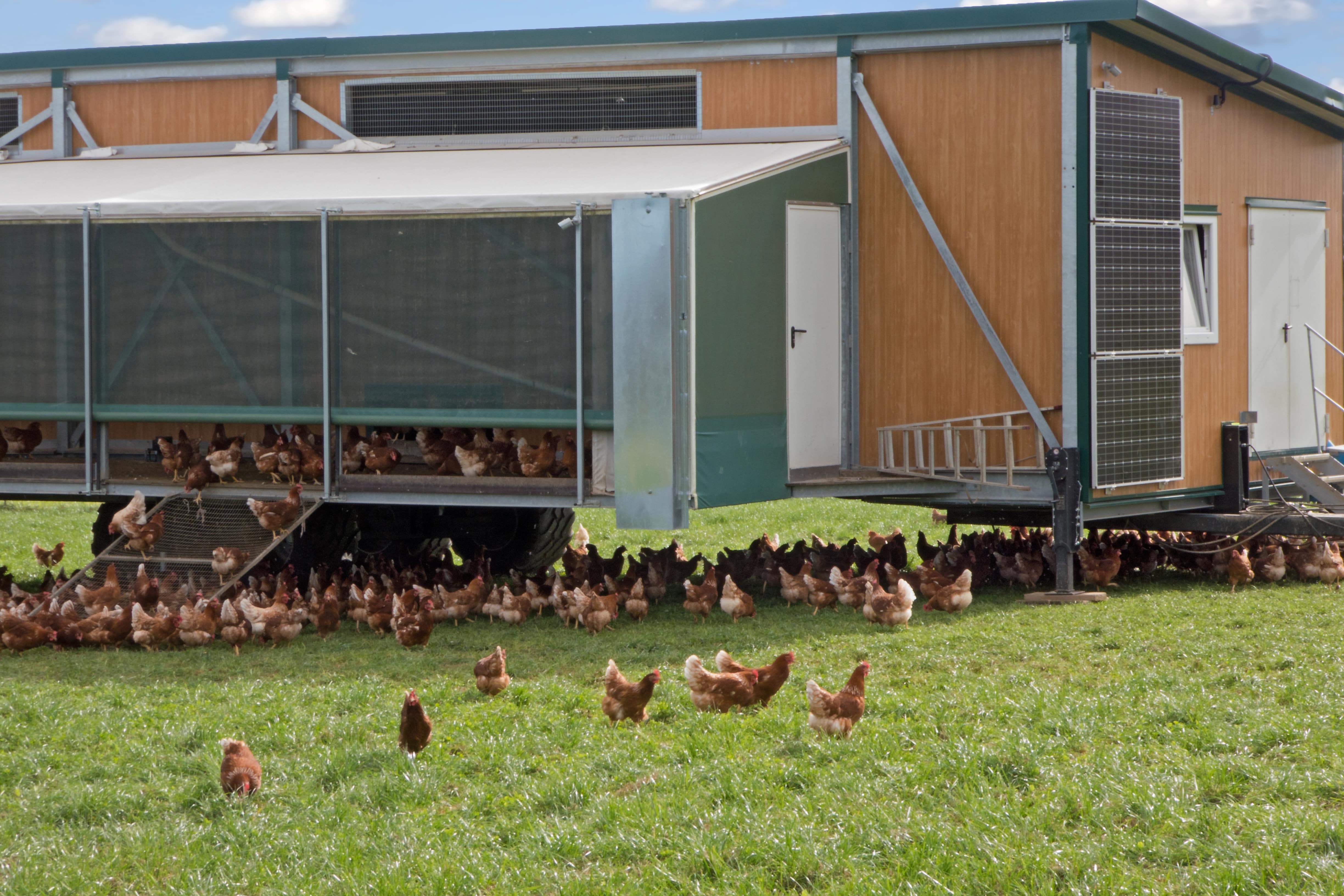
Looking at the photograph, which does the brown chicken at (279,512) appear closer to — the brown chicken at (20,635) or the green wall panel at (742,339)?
the brown chicken at (20,635)

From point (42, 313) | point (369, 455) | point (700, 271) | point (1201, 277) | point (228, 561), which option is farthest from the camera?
point (1201, 277)

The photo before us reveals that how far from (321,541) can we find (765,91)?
507cm

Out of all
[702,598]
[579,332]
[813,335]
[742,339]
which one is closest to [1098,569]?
[813,335]

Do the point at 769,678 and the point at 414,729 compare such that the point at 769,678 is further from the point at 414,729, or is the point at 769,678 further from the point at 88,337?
the point at 88,337

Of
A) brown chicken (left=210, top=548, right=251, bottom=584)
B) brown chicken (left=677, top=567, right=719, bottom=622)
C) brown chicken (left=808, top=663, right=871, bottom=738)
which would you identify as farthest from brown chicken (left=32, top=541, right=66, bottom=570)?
brown chicken (left=808, top=663, right=871, bottom=738)

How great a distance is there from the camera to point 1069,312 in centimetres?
1046

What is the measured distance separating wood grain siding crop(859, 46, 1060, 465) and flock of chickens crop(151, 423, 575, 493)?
2674mm

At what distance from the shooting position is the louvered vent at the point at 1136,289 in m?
10.5

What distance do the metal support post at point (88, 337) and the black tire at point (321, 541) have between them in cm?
162

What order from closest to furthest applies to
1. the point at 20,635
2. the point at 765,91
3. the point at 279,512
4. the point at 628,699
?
the point at 628,699, the point at 20,635, the point at 279,512, the point at 765,91

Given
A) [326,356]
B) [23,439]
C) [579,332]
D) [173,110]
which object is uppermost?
[173,110]

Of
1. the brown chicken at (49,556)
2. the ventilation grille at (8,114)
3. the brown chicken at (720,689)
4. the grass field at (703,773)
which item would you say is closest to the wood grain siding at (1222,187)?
the grass field at (703,773)

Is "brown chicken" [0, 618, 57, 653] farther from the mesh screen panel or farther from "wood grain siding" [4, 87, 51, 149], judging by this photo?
"wood grain siding" [4, 87, 51, 149]

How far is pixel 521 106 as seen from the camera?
12.1 m
